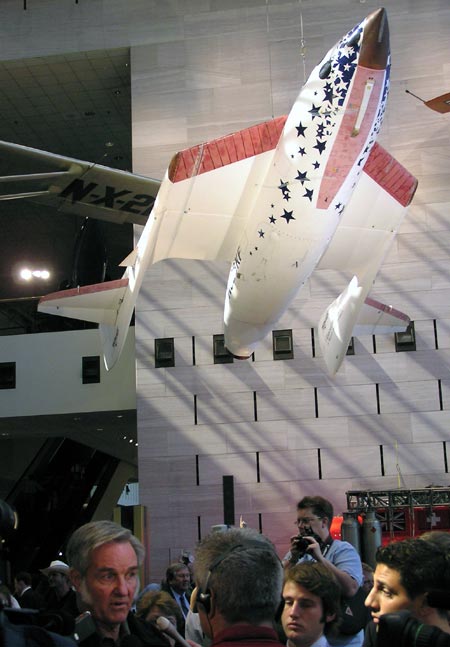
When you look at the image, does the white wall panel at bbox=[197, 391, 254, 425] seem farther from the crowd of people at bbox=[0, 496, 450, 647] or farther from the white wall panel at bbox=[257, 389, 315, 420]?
the crowd of people at bbox=[0, 496, 450, 647]

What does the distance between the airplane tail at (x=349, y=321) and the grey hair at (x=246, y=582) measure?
7907mm

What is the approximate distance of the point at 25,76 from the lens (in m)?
17.5

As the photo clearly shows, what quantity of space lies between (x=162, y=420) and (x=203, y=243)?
19.2 ft

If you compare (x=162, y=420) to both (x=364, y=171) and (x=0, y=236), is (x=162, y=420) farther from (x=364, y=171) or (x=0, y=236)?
(x=0, y=236)

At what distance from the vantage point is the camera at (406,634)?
89.5 inches

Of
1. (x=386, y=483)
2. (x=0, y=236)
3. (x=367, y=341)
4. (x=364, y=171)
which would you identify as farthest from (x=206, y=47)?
(x=0, y=236)

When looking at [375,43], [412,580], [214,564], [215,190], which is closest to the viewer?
[214,564]

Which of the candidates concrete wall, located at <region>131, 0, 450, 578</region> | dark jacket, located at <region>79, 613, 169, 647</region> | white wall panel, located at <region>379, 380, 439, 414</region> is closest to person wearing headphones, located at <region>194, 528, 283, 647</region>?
dark jacket, located at <region>79, 613, 169, 647</region>

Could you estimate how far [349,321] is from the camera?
34.4ft

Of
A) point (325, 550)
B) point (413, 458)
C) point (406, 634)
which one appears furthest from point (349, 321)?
point (406, 634)

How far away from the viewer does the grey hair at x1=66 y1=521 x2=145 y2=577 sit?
3150 mm

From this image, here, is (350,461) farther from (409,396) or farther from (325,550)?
(325,550)

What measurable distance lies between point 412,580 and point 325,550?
2.12 metres

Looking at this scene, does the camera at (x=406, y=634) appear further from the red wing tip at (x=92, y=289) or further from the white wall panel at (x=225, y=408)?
the white wall panel at (x=225, y=408)
